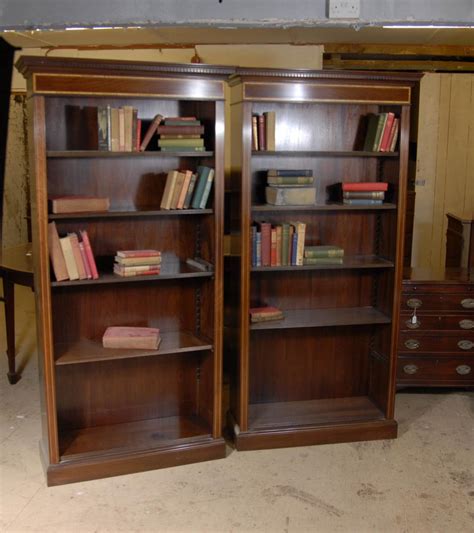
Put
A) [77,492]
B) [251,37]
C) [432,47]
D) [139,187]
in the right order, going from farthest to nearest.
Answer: [432,47], [251,37], [139,187], [77,492]

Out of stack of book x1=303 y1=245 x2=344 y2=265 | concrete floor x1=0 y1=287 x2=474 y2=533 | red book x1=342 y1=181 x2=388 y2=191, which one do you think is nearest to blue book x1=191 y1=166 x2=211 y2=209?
stack of book x1=303 y1=245 x2=344 y2=265

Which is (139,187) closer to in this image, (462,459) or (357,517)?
(357,517)

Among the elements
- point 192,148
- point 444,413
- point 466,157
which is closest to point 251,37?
point 466,157

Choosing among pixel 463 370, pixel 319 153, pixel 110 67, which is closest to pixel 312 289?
pixel 319 153

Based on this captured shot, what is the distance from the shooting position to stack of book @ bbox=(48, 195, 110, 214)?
290cm

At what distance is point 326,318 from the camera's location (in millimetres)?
3553

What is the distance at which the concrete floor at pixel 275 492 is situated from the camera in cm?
272

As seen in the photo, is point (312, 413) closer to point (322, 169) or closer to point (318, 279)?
point (318, 279)

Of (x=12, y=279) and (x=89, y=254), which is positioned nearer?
(x=89, y=254)

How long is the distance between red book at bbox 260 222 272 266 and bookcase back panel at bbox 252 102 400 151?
0.50 m

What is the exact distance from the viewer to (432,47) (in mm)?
6316

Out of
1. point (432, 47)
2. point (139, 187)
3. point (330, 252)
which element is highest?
point (432, 47)

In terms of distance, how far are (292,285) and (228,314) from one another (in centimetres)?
42

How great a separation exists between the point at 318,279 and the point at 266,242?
0.52 m
